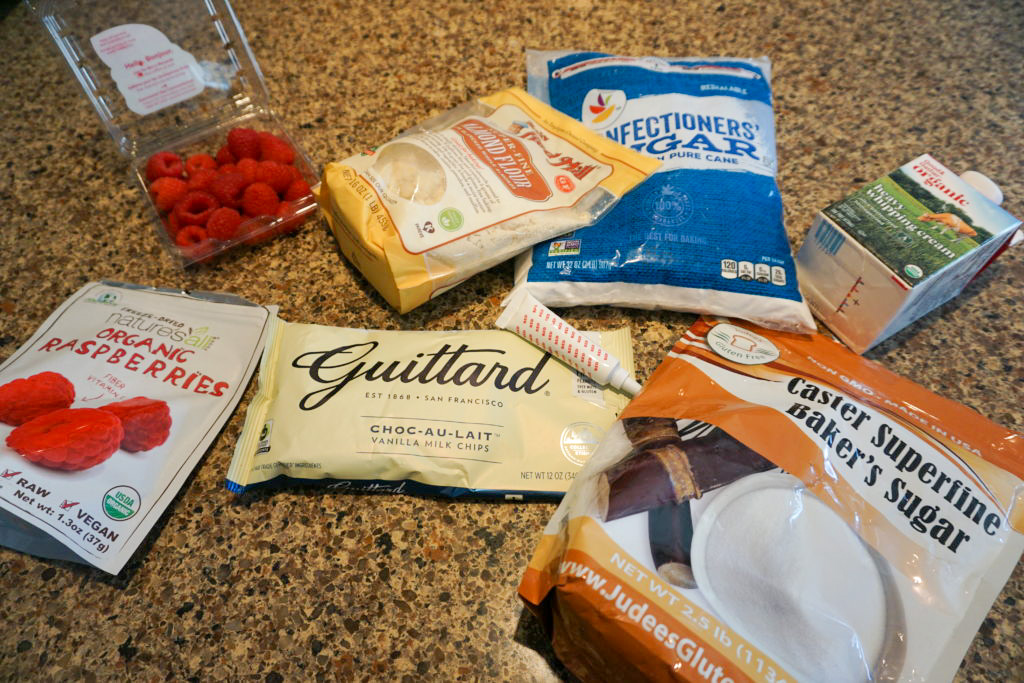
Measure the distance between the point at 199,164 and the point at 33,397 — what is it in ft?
1.21

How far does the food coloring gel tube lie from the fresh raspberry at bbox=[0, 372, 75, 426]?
0.43 meters

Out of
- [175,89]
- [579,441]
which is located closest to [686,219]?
[579,441]

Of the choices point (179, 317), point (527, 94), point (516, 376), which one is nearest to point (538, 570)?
point (516, 376)

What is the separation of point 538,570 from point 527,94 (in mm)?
614

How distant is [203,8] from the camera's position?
0.85 metres

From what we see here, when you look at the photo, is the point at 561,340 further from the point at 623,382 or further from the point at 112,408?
the point at 112,408

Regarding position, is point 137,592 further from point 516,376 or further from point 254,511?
point 516,376

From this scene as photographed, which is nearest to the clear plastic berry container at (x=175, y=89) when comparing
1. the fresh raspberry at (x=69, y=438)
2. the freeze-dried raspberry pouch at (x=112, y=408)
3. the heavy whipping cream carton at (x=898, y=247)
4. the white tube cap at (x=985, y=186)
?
the freeze-dried raspberry pouch at (x=112, y=408)

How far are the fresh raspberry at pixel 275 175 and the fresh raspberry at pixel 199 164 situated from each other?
86mm

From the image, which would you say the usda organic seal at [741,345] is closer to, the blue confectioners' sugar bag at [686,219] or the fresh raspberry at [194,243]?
the blue confectioners' sugar bag at [686,219]

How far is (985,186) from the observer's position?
2.20 ft

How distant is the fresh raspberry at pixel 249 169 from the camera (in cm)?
76

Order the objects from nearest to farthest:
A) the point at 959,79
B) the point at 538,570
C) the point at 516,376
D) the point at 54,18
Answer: the point at 538,570 < the point at 516,376 < the point at 54,18 < the point at 959,79

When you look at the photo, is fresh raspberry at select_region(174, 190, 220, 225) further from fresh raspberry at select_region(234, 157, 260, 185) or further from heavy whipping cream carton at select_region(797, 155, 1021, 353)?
heavy whipping cream carton at select_region(797, 155, 1021, 353)
